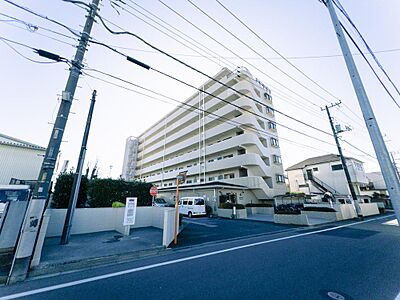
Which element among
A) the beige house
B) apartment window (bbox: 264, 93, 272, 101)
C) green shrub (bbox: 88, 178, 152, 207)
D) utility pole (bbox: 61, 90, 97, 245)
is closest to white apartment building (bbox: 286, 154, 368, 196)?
apartment window (bbox: 264, 93, 272, 101)

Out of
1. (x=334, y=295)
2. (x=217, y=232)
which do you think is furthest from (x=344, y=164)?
(x=334, y=295)

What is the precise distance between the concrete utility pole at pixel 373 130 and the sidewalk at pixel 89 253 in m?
6.25

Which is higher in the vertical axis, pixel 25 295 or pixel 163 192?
pixel 163 192

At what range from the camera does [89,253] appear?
5.13 meters

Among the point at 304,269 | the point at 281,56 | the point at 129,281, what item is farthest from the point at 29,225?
the point at 281,56

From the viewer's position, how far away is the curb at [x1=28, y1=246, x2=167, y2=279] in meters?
4.01

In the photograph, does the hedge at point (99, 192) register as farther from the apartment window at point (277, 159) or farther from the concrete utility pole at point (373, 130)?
the apartment window at point (277, 159)

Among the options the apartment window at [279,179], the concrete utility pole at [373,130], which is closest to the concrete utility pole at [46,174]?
the concrete utility pole at [373,130]

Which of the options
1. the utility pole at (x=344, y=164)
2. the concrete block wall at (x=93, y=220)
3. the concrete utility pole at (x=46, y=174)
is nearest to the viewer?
the concrete utility pole at (x=46, y=174)

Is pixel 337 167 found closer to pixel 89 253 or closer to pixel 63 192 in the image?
pixel 89 253

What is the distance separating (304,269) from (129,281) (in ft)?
13.8

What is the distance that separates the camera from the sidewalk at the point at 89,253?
13.9 feet

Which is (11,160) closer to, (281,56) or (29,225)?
(29,225)

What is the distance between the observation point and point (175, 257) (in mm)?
5176
